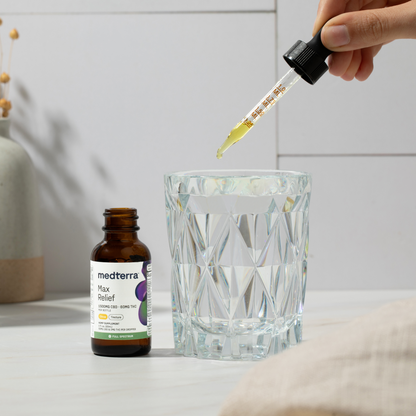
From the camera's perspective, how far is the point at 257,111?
0.59 meters

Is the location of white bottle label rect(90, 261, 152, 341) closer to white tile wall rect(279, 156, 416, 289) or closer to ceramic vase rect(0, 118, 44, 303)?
ceramic vase rect(0, 118, 44, 303)

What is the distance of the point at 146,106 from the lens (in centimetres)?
91

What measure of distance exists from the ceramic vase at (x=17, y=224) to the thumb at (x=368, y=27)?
0.50 m

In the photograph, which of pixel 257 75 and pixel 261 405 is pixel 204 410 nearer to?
pixel 261 405

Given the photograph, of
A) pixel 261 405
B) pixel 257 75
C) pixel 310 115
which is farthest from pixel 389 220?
pixel 261 405

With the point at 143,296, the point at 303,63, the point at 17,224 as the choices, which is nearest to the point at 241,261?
the point at 143,296

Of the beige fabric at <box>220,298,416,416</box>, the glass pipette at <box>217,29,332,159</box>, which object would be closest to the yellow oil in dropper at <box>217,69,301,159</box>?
the glass pipette at <box>217,29,332,159</box>

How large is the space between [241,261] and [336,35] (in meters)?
0.25

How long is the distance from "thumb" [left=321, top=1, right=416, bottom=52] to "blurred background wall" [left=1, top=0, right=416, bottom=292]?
33 centimetres

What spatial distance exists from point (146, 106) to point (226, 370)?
1.78ft

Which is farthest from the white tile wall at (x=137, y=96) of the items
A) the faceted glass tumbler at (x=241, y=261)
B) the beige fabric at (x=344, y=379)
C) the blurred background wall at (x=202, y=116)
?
the beige fabric at (x=344, y=379)

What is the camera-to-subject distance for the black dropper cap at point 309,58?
1.82 ft

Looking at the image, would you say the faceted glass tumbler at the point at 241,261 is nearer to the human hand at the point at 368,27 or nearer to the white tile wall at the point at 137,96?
the human hand at the point at 368,27

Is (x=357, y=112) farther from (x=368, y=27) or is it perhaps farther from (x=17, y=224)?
(x=17, y=224)
